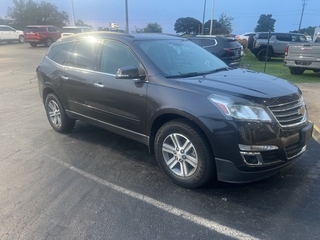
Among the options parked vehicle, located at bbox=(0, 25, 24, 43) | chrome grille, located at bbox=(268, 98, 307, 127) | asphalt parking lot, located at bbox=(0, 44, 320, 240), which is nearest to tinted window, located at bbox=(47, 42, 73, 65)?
asphalt parking lot, located at bbox=(0, 44, 320, 240)

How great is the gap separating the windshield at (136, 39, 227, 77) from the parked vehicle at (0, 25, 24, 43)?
Answer: 33.6 m

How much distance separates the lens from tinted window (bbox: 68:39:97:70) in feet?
15.2

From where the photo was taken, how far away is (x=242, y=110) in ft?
10.2

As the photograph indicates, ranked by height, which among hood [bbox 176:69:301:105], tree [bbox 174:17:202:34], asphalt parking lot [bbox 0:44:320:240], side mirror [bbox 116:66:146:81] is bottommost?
tree [bbox 174:17:202:34]

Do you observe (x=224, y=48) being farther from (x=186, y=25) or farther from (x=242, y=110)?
(x=186, y=25)

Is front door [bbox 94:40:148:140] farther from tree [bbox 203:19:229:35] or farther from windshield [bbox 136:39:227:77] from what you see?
tree [bbox 203:19:229:35]

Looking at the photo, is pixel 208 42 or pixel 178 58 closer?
pixel 178 58

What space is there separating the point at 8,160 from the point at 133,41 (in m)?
2.56

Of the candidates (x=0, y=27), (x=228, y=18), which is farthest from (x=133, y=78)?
(x=228, y=18)

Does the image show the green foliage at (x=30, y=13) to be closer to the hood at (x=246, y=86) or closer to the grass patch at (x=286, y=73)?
the grass patch at (x=286, y=73)

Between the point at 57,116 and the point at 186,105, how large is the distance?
3.13 meters

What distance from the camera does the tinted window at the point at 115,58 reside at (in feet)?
13.5

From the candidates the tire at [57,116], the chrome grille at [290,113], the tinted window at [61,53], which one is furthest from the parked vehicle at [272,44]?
the chrome grille at [290,113]

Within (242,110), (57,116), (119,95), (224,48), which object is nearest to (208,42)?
(224,48)
